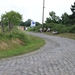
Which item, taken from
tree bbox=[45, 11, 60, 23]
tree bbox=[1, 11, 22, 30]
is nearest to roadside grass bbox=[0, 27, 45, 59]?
tree bbox=[1, 11, 22, 30]

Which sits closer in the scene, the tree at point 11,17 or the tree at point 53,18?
the tree at point 11,17

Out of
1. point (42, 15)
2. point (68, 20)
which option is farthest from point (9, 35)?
point (42, 15)

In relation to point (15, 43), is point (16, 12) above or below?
above

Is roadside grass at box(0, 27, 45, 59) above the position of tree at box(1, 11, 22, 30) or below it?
below

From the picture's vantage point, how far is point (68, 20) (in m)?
44.9

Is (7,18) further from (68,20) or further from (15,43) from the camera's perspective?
(68,20)

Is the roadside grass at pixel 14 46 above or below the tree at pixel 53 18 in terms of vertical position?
below

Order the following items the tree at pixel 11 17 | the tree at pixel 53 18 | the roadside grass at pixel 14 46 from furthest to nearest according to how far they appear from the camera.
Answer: the tree at pixel 53 18 < the tree at pixel 11 17 < the roadside grass at pixel 14 46

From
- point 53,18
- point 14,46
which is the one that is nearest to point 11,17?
point 14,46

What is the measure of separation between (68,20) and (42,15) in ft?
27.0

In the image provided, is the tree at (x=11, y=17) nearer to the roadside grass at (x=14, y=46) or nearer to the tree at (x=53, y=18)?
the roadside grass at (x=14, y=46)

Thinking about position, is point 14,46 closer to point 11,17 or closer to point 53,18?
point 11,17

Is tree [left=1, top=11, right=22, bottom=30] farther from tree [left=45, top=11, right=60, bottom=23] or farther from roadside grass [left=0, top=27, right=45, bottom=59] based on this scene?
tree [left=45, top=11, right=60, bottom=23]

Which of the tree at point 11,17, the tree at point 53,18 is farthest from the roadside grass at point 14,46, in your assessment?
the tree at point 53,18
